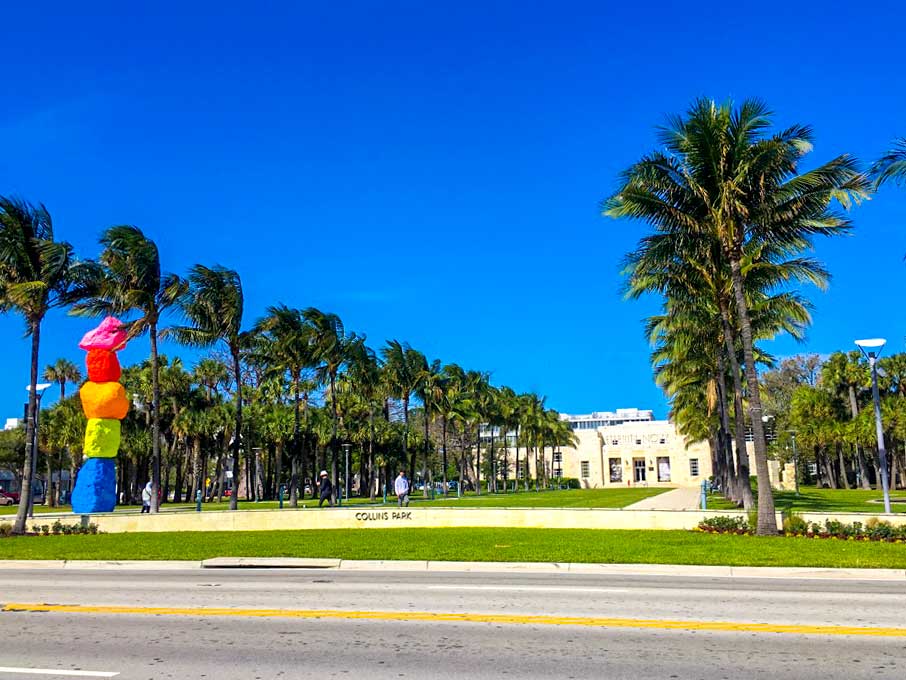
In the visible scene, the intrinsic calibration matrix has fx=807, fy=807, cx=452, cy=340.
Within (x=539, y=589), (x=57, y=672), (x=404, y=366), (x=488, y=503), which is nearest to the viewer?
(x=57, y=672)

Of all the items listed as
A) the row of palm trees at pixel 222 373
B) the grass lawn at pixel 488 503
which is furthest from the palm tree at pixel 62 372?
the grass lawn at pixel 488 503

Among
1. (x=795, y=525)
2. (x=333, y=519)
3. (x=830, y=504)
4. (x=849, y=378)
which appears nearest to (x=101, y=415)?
(x=333, y=519)

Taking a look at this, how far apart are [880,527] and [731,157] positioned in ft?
32.7

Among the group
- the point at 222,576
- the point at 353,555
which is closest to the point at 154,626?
the point at 222,576

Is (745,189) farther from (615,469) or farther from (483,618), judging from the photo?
(615,469)

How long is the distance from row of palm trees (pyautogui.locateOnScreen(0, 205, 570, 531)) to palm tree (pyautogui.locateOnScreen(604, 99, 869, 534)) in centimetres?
1802

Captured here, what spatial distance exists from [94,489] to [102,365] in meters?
5.25

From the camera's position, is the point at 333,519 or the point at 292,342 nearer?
the point at 333,519

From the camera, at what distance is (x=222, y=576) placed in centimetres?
1455

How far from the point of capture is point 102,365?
3391 centimetres

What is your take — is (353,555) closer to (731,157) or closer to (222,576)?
(222,576)

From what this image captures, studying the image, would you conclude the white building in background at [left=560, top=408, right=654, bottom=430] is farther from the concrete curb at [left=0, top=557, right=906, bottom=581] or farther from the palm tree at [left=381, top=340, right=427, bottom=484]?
the concrete curb at [left=0, top=557, right=906, bottom=581]

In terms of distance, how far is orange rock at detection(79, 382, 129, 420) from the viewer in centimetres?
3412

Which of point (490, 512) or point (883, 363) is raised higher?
point (883, 363)
